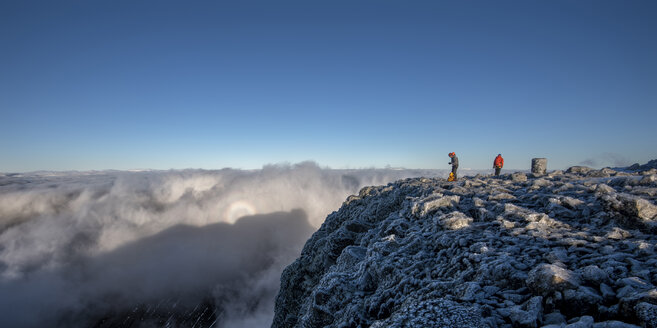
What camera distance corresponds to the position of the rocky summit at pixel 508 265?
561cm

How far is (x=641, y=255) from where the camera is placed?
22.5 ft

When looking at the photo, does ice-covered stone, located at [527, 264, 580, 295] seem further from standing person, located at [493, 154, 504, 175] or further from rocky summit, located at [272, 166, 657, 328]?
standing person, located at [493, 154, 504, 175]

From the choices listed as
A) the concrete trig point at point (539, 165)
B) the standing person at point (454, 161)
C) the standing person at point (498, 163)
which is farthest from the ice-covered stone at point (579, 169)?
the standing person at point (454, 161)

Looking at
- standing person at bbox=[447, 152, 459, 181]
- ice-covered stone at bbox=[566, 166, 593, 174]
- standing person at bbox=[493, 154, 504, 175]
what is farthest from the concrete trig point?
standing person at bbox=[447, 152, 459, 181]

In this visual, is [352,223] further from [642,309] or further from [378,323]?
[642,309]

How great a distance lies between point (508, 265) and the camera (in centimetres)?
735

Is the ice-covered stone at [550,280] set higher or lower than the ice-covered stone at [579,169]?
lower

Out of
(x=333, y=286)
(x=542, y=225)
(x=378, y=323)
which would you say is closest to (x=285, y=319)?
(x=333, y=286)

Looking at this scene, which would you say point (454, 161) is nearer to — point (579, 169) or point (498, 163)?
point (498, 163)

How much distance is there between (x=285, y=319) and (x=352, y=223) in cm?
1058

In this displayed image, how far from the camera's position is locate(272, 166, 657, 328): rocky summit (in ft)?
18.4

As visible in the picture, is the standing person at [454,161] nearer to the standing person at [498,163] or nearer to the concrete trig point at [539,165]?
the standing person at [498,163]

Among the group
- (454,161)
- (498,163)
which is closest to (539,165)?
(498,163)

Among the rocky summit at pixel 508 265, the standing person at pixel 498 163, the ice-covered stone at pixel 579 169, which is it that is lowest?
the rocky summit at pixel 508 265
